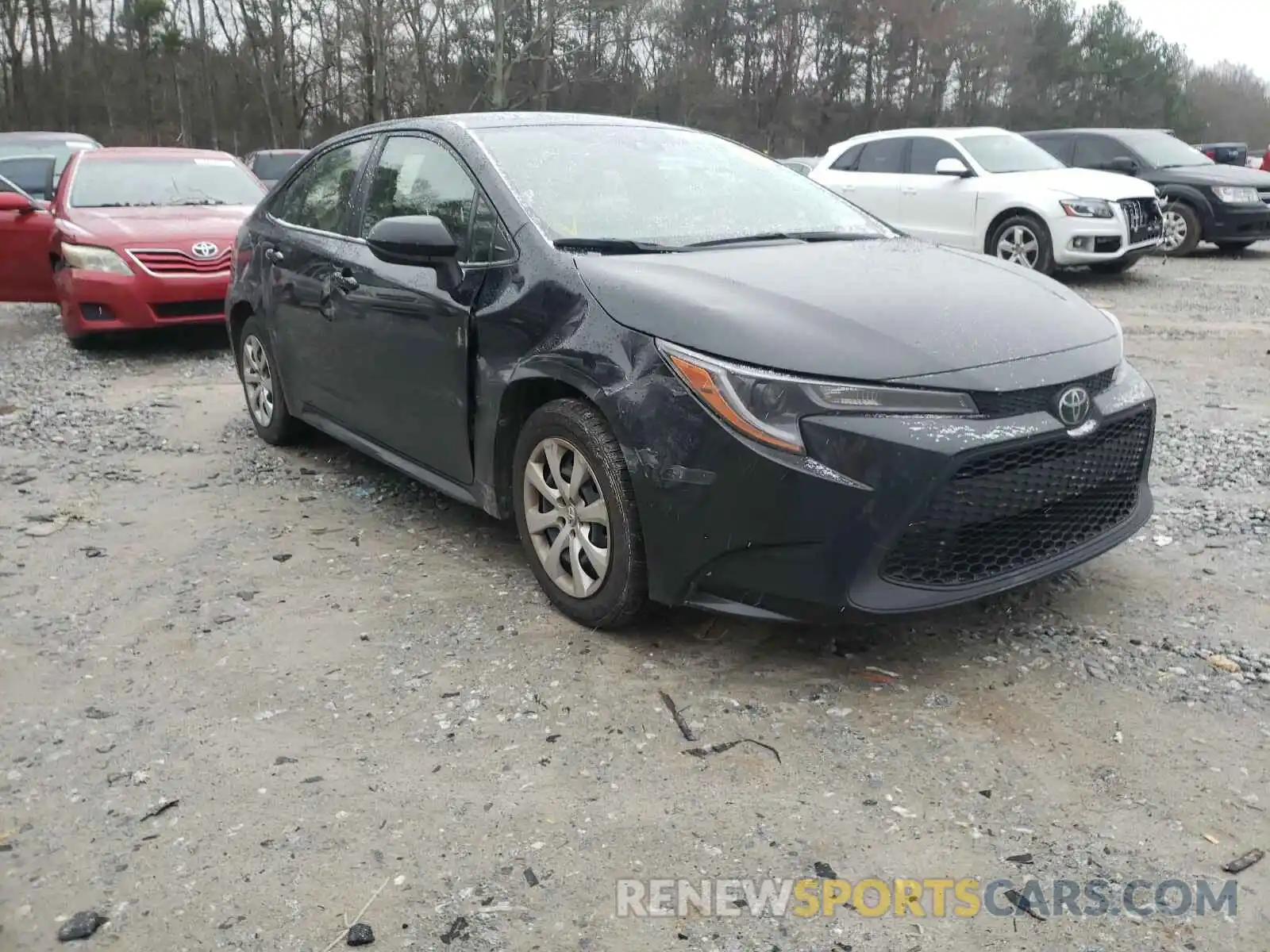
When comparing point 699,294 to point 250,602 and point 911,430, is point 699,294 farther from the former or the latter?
point 250,602

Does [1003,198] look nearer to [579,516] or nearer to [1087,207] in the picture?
[1087,207]

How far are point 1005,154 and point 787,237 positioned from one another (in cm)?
878

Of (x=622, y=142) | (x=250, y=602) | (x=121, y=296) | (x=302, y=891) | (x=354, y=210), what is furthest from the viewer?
(x=121, y=296)

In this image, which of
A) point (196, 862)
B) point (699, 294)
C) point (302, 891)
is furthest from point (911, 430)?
point (196, 862)

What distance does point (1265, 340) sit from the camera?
8070mm

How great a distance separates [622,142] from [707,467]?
1809mm

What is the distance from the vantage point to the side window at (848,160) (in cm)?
1246

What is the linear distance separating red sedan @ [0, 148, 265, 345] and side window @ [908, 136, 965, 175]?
6.79m

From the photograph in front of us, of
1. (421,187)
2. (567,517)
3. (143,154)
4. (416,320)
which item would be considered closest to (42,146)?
(143,154)

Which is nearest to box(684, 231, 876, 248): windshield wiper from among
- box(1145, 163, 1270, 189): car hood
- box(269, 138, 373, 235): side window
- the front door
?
the front door

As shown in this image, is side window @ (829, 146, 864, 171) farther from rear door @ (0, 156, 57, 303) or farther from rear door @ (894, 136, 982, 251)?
rear door @ (0, 156, 57, 303)

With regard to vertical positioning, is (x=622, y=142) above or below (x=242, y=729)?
above

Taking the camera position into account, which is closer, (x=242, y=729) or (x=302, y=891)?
(x=302, y=891)

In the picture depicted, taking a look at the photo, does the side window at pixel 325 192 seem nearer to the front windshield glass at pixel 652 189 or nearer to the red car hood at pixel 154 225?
the front windshield glass at pixel 652 189
